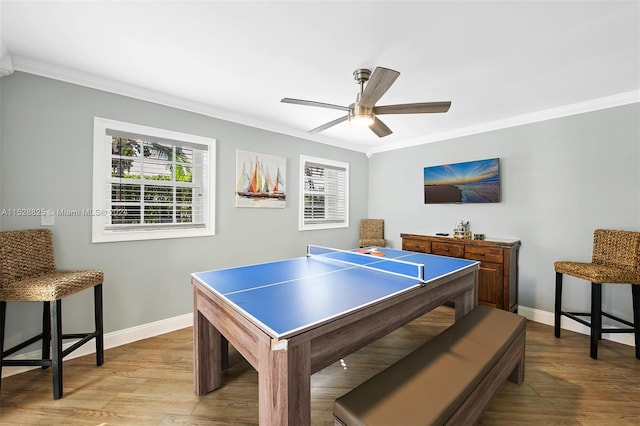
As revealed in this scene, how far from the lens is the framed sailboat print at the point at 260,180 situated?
3.46 m

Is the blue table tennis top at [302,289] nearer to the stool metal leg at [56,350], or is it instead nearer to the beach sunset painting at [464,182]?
the stool metal leg at [56,350]

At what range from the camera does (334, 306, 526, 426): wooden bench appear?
1.09m

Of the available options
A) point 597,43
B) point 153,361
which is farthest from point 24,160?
point 597,43

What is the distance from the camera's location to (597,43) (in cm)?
193

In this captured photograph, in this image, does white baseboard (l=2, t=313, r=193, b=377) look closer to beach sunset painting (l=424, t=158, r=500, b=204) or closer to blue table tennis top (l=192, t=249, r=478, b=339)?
blue table tennis top (l=192, t=249, r=478, b=339)

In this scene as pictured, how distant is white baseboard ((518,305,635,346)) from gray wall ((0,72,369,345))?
3.50 m

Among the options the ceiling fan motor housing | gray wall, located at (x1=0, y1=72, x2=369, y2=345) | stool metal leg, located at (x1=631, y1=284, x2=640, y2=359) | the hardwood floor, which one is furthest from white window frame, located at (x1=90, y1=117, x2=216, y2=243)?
stool metal leg, located at (x1=631, y1=284, x2=640, y2=359)

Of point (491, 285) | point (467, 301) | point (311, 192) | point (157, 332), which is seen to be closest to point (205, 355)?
point (157, 332)

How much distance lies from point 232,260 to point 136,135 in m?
1.76

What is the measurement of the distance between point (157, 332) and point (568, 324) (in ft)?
15.1

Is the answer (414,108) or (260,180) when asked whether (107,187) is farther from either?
(414,108)

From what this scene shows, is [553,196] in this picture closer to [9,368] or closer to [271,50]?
[271,50]

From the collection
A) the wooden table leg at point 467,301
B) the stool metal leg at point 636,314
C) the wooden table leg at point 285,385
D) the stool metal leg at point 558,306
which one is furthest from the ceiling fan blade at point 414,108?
the stool metal leg at point 636,314

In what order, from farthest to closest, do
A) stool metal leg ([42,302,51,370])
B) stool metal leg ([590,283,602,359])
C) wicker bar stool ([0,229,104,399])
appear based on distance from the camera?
stool metal leg ([590,283,602,359]), stool metal leg ([42,302,51,370]), wicker bar stool ([0,229,104,399])
